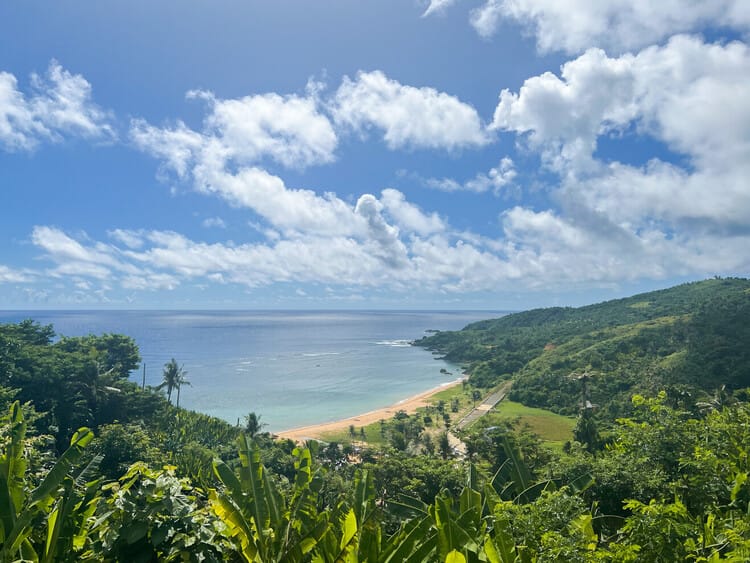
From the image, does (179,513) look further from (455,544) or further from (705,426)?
(705,426)

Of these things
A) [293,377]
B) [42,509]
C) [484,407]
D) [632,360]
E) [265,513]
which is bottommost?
[484,407]

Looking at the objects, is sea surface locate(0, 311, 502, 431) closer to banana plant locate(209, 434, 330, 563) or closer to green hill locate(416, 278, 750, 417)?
green hill locate(416, 278, 750, 417)

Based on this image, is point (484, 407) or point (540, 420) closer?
point (540, 420)

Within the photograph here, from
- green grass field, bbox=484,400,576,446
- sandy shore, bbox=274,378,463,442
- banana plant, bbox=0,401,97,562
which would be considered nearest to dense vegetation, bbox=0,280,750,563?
banana plant, bbox=0,401,97,562

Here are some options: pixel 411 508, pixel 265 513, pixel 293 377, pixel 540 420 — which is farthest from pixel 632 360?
pixel 265 513

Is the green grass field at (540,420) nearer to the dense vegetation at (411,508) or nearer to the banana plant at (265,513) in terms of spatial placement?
the dense vegetation at (411,508)

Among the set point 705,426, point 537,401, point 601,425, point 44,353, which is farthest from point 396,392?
point 705,426

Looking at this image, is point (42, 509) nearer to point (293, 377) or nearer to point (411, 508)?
point (411, 508)
